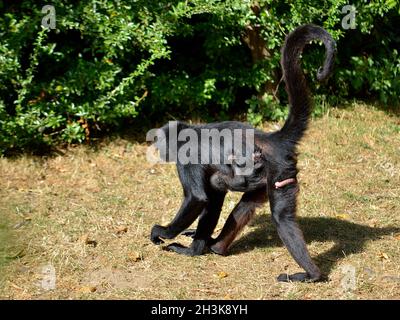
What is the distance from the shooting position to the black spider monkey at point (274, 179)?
242 inches

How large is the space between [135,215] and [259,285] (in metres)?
2.35

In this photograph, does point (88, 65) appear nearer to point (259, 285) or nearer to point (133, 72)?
point (133, 72)

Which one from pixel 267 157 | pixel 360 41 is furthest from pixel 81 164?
pixel 360 41

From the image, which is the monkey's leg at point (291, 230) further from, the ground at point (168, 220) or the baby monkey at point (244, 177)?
the baby monkey at point (244, 177)

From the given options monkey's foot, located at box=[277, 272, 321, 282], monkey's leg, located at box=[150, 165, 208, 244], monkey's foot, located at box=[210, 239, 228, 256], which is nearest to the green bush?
monkey's leg, located at box=[150, 165, 208, 244]

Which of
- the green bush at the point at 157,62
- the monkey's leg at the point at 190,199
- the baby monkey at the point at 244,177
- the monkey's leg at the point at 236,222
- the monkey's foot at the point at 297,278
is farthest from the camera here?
the green bush at the point at 157,62

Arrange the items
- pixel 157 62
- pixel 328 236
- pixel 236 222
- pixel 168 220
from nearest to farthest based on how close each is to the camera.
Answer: pixel 236 222
pixel 328 236
pixel 168 220
pixel 157 62

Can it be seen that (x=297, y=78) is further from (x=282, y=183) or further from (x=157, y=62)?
(x=157, y=62)

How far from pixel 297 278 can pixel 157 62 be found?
228 inches

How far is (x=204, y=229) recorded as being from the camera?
278 inches

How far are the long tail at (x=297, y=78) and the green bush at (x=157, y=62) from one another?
3577 millimetres

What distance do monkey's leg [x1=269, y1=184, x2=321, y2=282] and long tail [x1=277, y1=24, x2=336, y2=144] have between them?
1.80 feet

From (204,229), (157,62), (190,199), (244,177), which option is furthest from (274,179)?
(157,62)

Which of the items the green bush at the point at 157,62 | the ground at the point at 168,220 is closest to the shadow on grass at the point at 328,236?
the ground at the point at 168,220
